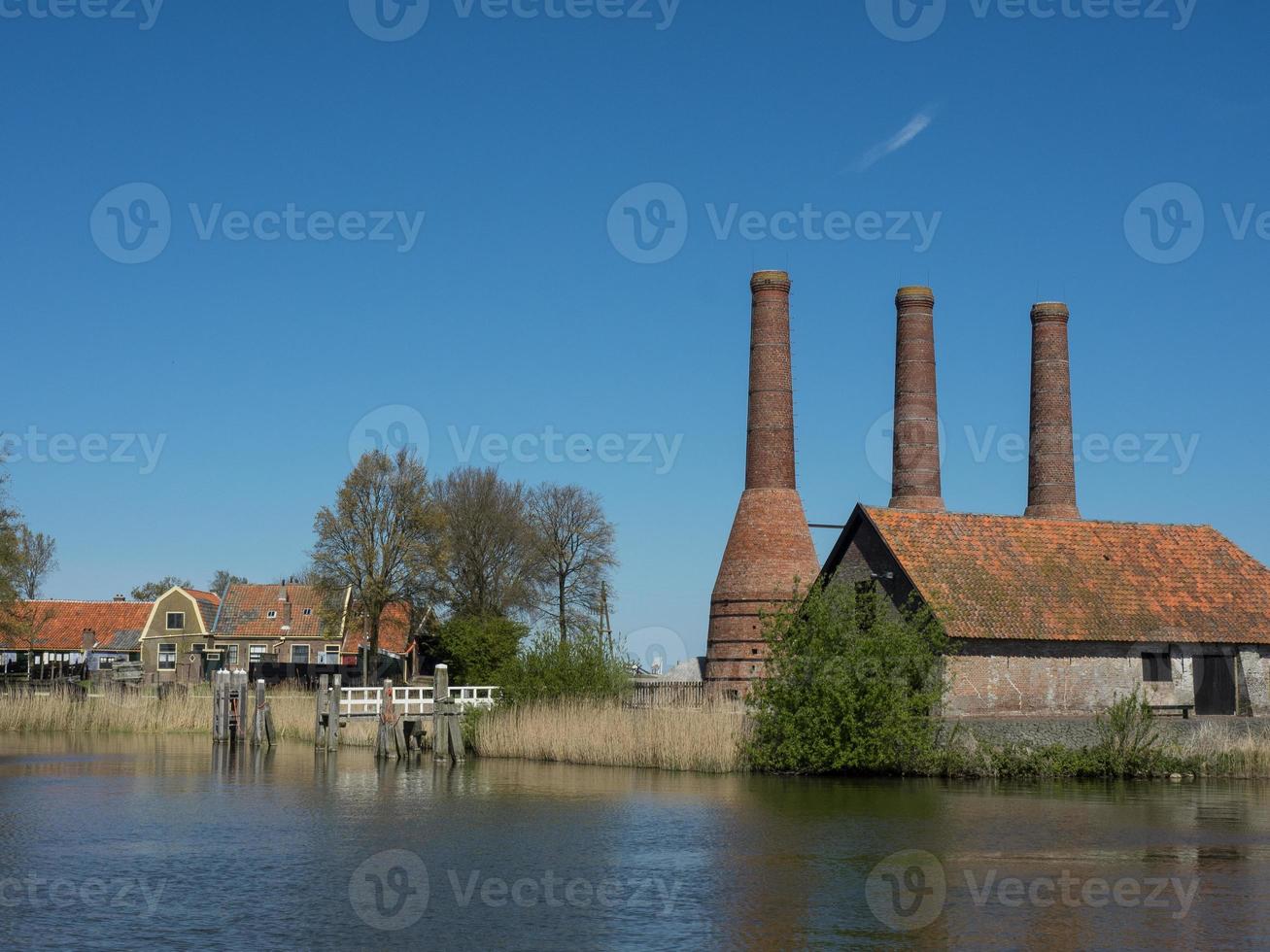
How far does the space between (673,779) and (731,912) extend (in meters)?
12.6

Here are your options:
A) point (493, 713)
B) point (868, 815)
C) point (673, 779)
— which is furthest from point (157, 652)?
point (868, 815)

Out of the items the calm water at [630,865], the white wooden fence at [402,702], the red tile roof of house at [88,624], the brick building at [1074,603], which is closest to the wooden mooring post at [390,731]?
the white wooden fence at [402,702]

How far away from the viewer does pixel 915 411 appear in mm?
41875

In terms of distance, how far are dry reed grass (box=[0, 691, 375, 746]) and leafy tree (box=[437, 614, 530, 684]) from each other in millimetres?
9470

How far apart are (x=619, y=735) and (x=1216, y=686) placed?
13.8 m

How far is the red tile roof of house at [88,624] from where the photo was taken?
7019 cm

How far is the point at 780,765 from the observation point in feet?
84.7

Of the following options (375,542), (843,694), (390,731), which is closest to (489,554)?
(375,542)

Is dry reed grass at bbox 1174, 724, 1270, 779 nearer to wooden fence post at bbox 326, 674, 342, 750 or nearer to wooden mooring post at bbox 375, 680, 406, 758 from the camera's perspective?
wooden mooring post at bbox 375, 680, 406, 758

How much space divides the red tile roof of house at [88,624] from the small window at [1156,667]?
5268 cm

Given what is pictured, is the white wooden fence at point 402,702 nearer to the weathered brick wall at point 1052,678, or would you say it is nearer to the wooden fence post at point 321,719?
the wooden fence post at point 321,719

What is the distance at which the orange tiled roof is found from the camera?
98.2 feet

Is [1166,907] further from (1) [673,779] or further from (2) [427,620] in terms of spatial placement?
(2) [427,620]

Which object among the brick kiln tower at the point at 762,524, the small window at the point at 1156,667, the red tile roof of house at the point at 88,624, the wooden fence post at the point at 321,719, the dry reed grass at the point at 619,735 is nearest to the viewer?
the dry reed grass at the point at 619,735
